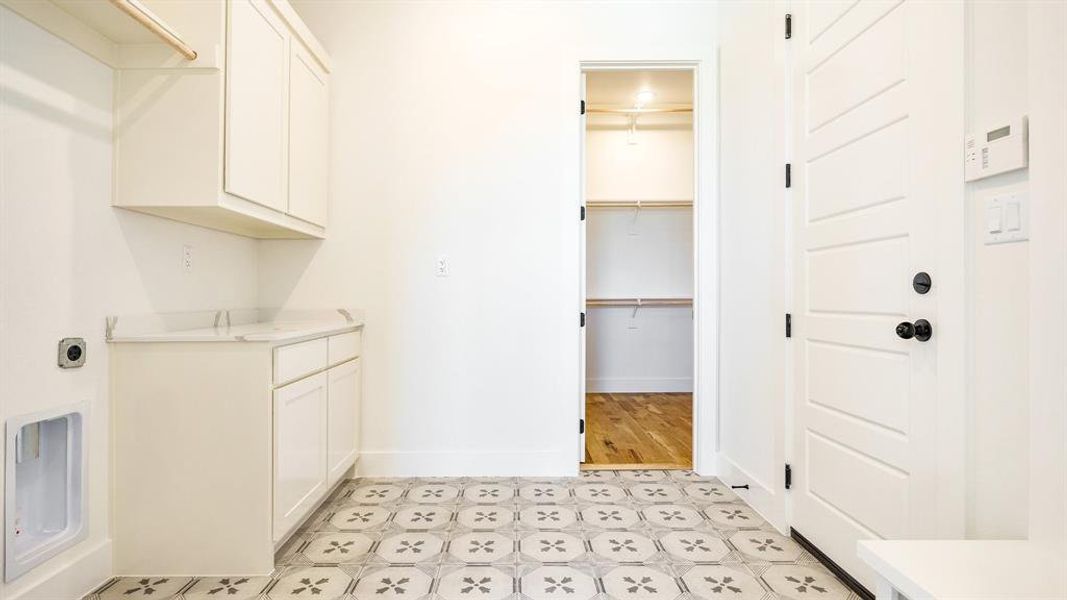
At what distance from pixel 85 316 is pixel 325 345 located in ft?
2.62

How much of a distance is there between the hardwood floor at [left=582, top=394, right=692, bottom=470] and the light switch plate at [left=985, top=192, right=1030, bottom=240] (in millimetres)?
1970

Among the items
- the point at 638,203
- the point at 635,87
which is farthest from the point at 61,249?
the point at 638,203

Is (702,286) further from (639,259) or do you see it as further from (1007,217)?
(639,259)

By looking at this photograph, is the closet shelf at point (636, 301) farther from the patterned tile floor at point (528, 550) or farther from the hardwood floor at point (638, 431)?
the patterned tile floor at point (528, 550)

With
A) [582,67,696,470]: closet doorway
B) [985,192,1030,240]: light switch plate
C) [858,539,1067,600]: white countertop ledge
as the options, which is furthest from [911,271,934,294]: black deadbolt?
[582,67,696,470]: closet doorway

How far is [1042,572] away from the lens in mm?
817

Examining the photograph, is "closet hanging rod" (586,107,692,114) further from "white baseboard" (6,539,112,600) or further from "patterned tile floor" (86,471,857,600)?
"white baseboard" (6,539,112,600)

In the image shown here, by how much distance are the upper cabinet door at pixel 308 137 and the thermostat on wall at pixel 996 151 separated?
7.87 ft

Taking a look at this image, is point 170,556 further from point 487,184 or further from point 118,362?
point 487,184

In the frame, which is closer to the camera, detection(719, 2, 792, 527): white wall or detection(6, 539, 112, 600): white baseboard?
detection(6, 539, 112, 600): white baseboard

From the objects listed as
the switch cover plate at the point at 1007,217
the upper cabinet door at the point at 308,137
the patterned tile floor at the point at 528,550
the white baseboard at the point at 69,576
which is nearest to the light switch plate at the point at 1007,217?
the switch cover plate at the point at 1007,217

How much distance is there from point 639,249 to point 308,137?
3297 mm

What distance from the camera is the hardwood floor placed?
2.89 m

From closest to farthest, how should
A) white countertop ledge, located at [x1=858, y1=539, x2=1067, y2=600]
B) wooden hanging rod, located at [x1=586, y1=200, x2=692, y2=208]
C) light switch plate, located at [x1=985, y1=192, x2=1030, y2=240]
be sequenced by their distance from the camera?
white countertop ledge, located at [x1=858, y1=539, x2=1067, y2=600]
light switch plate, located at [x1=985, y1=192, x2=1030, y2=240]
wooden hanging rod, located at [x1=586, y1=200, x2=692, y2=208]
